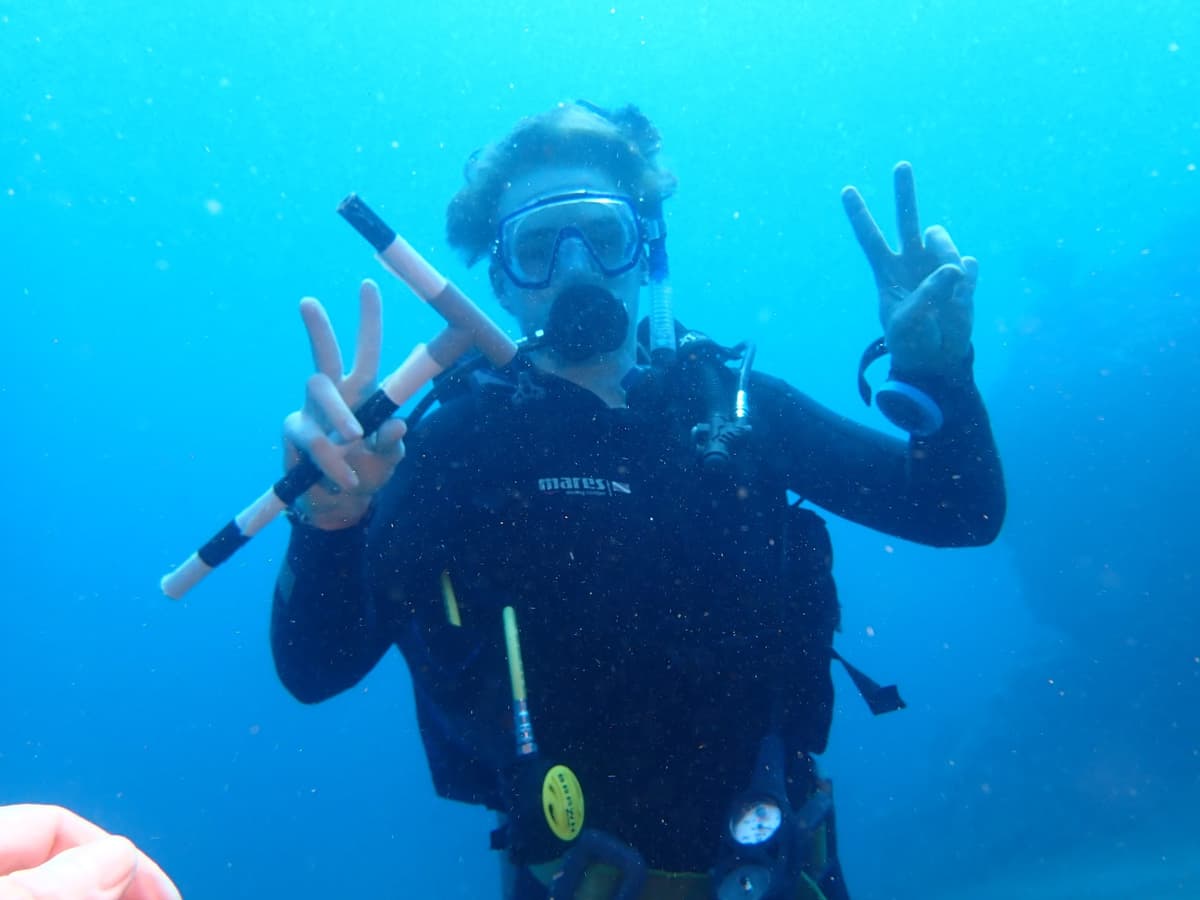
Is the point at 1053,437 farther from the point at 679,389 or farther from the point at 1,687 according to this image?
the point at 1,687

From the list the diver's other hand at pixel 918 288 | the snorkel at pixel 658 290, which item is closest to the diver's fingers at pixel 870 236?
the diver's other hand at pixel 918 288

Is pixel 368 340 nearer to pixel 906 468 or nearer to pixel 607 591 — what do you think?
pixel 607 591

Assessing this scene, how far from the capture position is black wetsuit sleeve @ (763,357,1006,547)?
9.67 ft

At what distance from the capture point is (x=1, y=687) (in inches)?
1719

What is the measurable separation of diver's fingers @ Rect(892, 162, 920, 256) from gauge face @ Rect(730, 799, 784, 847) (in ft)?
6.69

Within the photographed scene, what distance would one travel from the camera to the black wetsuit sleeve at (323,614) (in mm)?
2223

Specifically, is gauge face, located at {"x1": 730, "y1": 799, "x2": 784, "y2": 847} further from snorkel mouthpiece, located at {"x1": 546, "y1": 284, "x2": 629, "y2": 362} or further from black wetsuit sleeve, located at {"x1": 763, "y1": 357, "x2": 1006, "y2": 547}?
snorkel mouthpiece, located at {"x1": 546, "y1": 284, "x2": 629, "y2": 362}

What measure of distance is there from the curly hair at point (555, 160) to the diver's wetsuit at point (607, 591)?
4.47 ft

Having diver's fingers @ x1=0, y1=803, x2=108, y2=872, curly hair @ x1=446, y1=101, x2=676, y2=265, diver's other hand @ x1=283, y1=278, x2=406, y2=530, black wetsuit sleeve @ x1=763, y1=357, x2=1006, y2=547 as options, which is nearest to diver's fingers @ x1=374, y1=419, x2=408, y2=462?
diver's other hand @ x1=283, y1=278, x2=406, y2=530

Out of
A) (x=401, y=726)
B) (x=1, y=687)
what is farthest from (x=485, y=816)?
(x=1, y=687)

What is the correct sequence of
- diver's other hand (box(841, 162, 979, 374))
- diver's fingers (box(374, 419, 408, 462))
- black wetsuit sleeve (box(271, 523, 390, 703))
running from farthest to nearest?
diver's other hand (box(841, 162, 979, 374)) < black wetsuit sleeve (box(271, 523, 390, 703)) < diver's fingers (box(374, 419, 408, 462))

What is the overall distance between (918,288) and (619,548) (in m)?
1.42

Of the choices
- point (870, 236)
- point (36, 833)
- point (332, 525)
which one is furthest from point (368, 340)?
point (870, 236)

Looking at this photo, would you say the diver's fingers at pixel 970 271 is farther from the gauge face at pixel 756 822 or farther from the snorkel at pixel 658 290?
the gauge face at pixel 756 822
